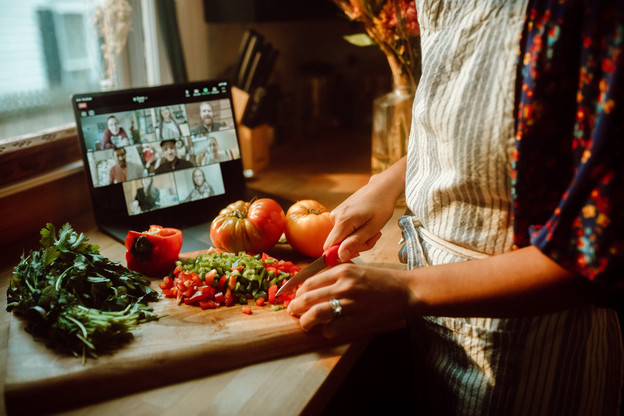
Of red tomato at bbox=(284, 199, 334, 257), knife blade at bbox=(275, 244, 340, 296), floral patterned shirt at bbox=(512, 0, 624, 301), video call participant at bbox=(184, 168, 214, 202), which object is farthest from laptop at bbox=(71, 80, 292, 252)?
floral patterned shirt at bbox=(512, 0, 624, 301)

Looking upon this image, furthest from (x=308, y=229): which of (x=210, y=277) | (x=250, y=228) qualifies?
(x=210, y=277)

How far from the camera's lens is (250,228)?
3.16ft

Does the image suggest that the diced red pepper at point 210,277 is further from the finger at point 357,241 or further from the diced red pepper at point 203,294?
the finger at point 357,241

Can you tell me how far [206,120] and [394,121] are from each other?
1.67 feet

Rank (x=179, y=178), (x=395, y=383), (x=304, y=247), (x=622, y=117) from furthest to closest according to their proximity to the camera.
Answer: (x=395, y=383) → (x=179, y=178) → (x=304, y=247) → (x=622, y=117)

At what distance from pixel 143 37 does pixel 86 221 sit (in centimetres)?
67

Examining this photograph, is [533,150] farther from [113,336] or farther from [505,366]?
[113,336]

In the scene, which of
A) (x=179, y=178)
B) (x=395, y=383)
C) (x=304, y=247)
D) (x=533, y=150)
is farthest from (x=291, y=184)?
(x=533, y=150)

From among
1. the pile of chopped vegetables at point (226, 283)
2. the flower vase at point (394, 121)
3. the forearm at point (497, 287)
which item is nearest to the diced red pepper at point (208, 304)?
the pile of chopped vegetables at point (226, 283)

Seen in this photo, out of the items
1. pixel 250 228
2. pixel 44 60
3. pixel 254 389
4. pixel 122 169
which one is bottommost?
pixel 254 389

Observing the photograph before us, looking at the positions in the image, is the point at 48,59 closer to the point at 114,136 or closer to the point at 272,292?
the point at 114,136

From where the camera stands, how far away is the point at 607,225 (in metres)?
0.48

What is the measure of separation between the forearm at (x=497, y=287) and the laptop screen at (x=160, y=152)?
2.29 ft

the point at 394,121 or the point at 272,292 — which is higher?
the point at 394,121
